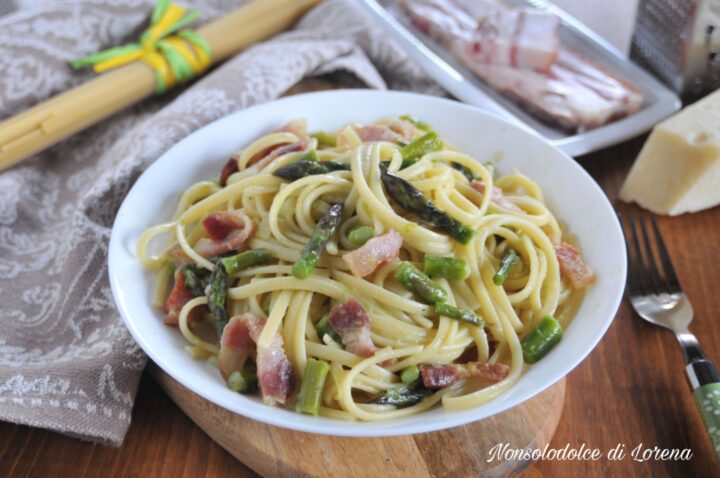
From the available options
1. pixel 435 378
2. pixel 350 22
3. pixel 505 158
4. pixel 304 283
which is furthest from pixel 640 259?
pixel 350 22

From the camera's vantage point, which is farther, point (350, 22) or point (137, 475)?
point (350, 22)

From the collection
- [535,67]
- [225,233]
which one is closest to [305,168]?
[225,233]

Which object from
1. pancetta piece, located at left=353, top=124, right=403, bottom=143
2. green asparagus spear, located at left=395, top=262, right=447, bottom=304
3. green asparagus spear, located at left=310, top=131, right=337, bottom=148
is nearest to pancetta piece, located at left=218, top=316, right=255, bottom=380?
green asparagus spear, located at left=395, top=262, right=447, bottom=304

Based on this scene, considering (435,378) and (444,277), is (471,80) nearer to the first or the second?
(444,277)

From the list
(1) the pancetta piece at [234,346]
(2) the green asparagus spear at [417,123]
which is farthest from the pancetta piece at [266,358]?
(2) the green asparagus spear at [417,123]

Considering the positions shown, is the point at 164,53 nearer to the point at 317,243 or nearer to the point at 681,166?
the point at 317,243

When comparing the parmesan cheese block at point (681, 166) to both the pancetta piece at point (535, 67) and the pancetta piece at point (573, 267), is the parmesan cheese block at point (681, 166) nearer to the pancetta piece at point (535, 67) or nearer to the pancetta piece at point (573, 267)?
the pancetta piece at point (535, 67)

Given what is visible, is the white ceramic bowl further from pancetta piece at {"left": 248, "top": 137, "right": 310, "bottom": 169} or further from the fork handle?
the fork handle
